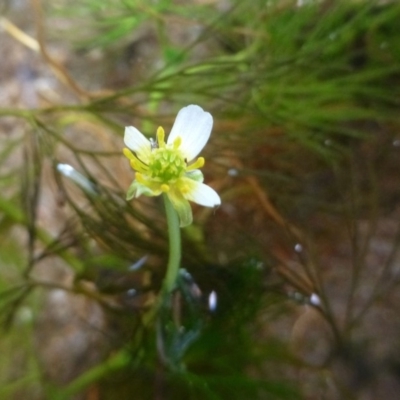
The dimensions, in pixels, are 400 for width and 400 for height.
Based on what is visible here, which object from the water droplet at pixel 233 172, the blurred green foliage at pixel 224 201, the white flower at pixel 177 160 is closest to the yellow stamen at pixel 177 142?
the white flower at pixel 177 160

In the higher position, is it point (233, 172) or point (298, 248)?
point (233, 172)

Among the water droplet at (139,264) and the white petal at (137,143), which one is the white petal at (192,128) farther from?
the water droplet at (139,264)

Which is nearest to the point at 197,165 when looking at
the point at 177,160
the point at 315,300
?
the point at 177,160

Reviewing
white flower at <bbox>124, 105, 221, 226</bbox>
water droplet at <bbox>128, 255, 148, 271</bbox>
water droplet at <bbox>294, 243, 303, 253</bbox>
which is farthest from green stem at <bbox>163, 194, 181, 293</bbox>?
water droplet at <bbox>294, 243, 303, 253</bbox>

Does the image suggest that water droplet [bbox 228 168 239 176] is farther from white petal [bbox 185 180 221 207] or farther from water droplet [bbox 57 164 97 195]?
white petal [bbox 185 180 221 207]

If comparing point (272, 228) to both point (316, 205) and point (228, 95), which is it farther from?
point (228, 95)

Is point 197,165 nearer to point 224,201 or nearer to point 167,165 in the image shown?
point 167,165

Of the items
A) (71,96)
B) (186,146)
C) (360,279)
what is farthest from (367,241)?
(71,96)

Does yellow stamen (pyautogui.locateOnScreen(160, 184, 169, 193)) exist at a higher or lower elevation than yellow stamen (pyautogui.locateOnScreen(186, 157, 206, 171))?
lower
